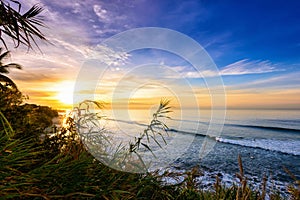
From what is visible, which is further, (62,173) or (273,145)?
(273,145)

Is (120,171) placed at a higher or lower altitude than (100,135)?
lower

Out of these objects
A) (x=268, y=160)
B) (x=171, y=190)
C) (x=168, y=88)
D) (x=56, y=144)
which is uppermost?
(x=168, y=88)

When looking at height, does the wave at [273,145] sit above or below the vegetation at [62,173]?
below

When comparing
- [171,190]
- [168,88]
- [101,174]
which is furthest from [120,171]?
[168,88]

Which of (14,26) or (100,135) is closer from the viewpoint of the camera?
(100,135)

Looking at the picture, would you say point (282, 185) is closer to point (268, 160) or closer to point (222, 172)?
point (222, 172)

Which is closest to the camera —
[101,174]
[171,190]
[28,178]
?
[28,178]

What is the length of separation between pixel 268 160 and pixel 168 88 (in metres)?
14.0

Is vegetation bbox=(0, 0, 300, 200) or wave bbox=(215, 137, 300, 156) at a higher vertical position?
vegetation bbox=(0, 0, 300, 200)

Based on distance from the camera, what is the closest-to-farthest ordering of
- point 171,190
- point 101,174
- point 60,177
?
point 60,177
point 101,174
point 171,190

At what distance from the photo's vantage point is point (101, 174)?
7.57ft

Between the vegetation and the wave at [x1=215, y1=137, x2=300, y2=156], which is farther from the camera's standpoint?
the wave at [x1=215, y1=137, x2=300, y2=156]

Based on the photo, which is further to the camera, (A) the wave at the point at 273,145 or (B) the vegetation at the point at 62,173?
(A) the wave at the point at 273,145

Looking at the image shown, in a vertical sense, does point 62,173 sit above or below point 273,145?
above
